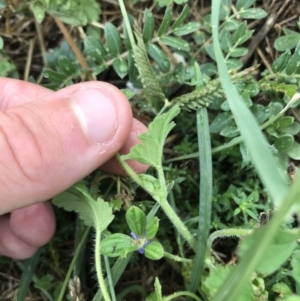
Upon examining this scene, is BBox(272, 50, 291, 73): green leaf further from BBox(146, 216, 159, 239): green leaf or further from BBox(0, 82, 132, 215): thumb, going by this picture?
BBox(146, 216, 159, 239): green leaf

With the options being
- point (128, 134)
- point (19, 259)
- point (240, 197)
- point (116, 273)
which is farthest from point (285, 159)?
point (19, 259)

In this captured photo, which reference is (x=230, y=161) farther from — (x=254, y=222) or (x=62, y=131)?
(x=62, y=131)

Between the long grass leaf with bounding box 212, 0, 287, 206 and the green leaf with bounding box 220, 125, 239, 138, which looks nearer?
the long grass leaf with bounding box 212, 0, 287, 206

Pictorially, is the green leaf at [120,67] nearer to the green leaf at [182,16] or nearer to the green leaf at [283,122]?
the green leaf at [182,16]

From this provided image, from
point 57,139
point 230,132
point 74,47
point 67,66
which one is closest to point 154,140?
point 57,139

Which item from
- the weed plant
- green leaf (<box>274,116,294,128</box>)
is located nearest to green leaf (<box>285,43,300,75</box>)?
the weed plant

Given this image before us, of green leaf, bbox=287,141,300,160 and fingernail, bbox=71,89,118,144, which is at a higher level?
fingernail, bbox=71,89,118,144
